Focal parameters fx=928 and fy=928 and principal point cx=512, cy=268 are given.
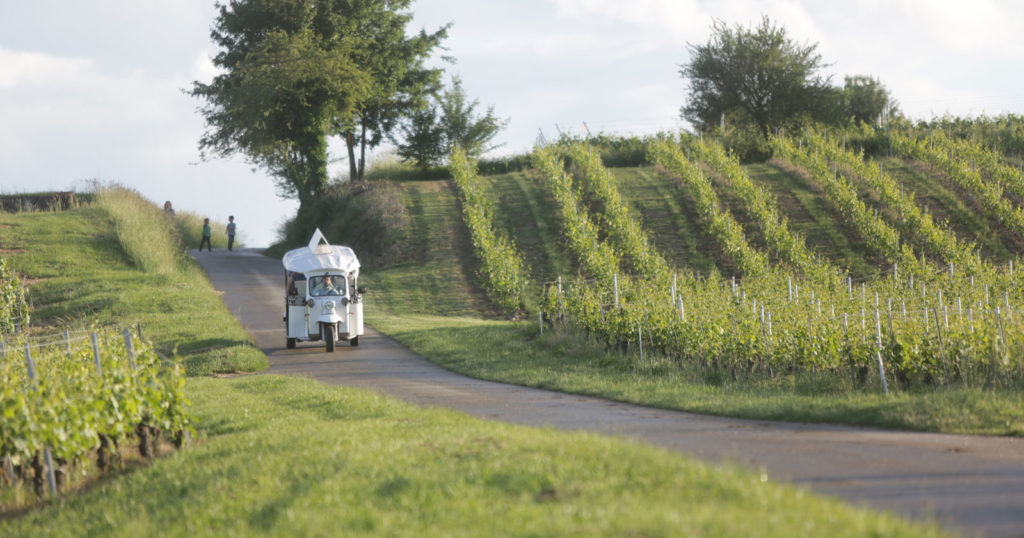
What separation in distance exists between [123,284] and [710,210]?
23685 millimetres

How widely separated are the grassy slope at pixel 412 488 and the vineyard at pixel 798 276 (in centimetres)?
704

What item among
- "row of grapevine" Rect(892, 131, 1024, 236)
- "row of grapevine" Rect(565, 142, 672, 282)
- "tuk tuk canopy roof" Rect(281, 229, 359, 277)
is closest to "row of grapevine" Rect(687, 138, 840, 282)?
"row of grapevine" Rect(565, 142, 672, 282)

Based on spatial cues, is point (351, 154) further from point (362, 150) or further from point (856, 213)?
point (856, 213)

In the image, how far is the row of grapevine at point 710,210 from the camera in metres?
34.5

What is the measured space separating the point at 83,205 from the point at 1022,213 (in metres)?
43.2

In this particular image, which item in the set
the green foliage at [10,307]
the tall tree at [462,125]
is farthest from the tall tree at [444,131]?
→ the green foliage at [10,307]

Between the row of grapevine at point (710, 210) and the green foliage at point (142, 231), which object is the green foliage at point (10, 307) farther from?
the row of grapevine at point (710, 210)

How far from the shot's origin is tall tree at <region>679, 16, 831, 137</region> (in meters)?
57.2

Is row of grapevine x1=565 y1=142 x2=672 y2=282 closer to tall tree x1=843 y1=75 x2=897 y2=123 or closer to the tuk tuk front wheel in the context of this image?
the tuk tuk front wheel

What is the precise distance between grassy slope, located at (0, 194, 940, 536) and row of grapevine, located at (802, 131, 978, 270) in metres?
26.4

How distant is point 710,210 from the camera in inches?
1585

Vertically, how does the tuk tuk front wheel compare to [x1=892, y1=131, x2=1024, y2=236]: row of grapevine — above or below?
below

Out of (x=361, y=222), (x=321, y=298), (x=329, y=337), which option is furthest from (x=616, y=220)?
(x=329, y=337)

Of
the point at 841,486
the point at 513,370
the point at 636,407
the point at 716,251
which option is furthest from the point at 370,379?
the point at 716,251
